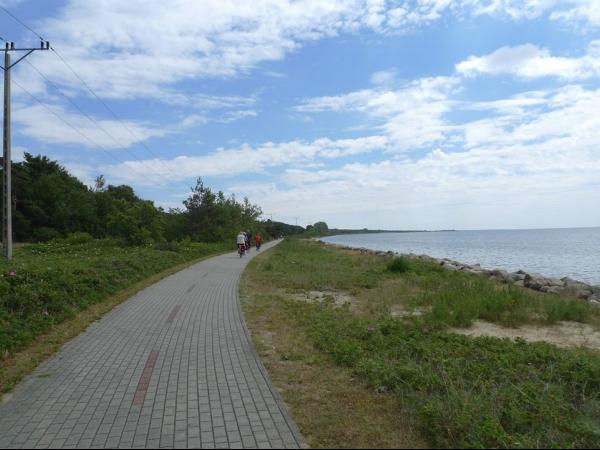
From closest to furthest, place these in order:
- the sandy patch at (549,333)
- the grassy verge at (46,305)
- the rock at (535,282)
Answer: the grassy verge at (46,305) → the sandy patch at (549,333) → the rock at (535,282)

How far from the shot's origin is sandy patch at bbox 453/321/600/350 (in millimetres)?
8781

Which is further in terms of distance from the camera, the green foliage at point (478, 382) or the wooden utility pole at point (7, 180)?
the wooden utility pole at point (7, 180)

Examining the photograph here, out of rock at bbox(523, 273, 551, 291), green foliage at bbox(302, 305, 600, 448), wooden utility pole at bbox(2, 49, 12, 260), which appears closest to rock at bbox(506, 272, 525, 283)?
rock at bbox(523, 273, 551, 291)

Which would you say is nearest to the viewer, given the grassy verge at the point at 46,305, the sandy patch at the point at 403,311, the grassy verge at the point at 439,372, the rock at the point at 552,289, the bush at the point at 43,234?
the grassy verge at the point at 439,372

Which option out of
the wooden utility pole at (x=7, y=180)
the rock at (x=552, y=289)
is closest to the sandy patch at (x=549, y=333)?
the rock at (x=552, y=289)

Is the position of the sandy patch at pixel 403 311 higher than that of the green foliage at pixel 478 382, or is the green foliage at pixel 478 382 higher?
the green foliage at pixel 478 382

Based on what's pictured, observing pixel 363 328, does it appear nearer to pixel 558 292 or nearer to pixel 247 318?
pixel 247 318

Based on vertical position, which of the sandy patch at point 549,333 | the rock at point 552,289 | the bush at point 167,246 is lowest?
the rock at point 552,289

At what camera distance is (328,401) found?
5074 mm

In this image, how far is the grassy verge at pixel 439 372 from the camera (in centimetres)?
421

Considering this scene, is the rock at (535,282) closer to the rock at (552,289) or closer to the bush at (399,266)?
the rock at (552,289)

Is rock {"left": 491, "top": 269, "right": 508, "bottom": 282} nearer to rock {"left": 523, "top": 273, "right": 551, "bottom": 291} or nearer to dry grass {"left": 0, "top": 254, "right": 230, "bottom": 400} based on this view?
rock {"left": 523, "top": 273, "right": 551, "bottom": 291}

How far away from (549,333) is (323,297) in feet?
20.0

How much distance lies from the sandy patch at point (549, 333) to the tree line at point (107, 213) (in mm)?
25533
